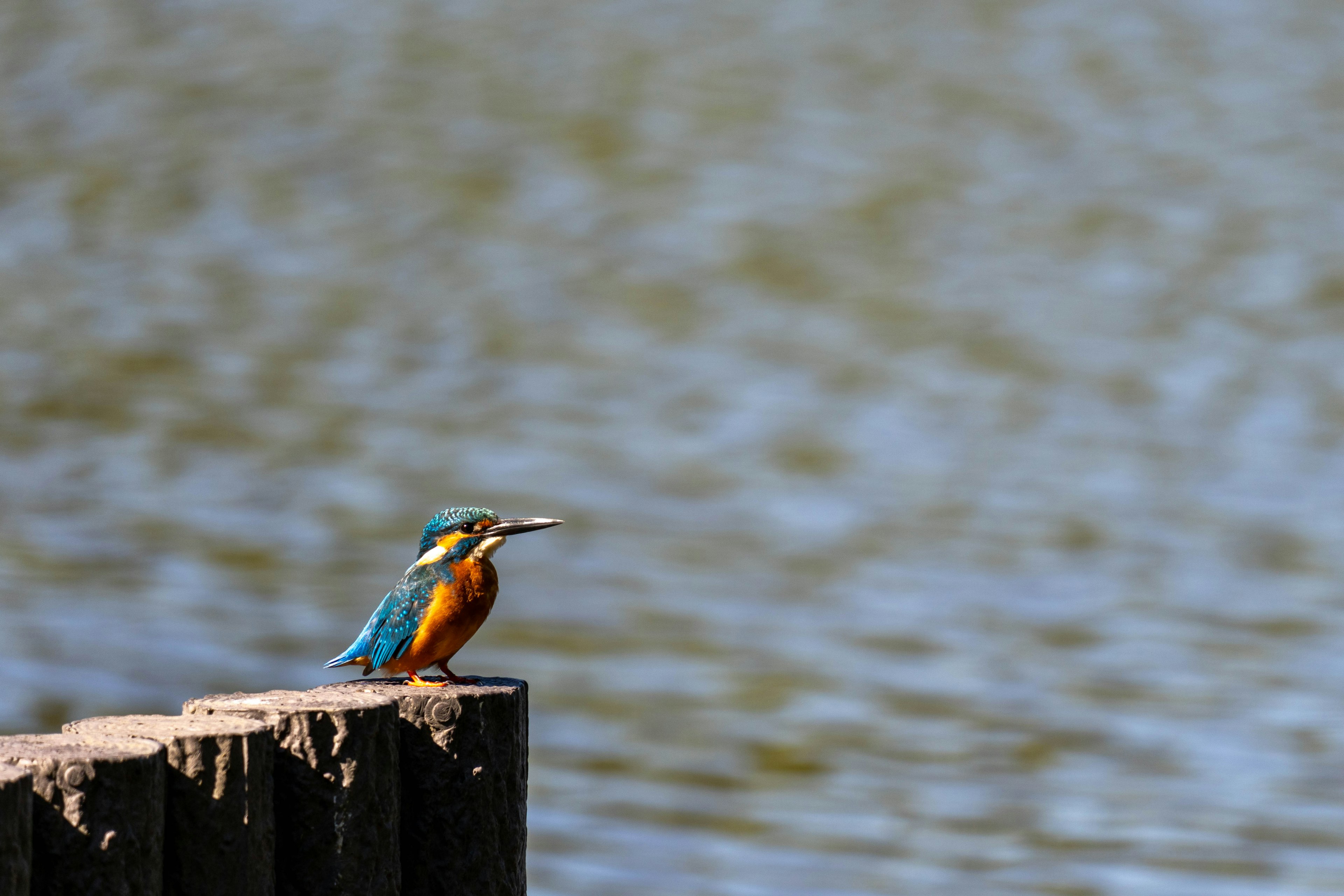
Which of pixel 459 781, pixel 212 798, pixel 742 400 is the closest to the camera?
pixel 212 798

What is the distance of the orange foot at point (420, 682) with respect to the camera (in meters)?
2.43

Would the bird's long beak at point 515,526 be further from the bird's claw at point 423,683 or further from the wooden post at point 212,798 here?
the wooden post at point 212,798

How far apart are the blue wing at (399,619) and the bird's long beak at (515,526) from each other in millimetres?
90

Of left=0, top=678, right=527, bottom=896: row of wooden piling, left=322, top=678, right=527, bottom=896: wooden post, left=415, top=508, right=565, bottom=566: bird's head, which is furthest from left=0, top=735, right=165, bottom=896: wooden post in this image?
left=415, top=508, right=565, bottom=566: bird's head

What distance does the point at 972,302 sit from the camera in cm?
1491

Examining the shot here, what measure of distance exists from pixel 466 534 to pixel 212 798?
1.92 ft

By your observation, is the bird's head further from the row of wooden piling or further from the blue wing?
the row of wooden piling

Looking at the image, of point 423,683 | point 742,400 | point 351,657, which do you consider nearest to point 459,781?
point 423,683

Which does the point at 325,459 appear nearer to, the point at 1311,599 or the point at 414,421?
the point at 414,421

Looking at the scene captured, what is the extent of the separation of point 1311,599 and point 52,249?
34.7 feet

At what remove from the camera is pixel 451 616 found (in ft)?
8.07

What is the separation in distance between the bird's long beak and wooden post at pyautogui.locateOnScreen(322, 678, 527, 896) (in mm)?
210

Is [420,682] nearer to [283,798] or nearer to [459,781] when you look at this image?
[459,781]

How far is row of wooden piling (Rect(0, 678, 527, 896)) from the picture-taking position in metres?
1.97
